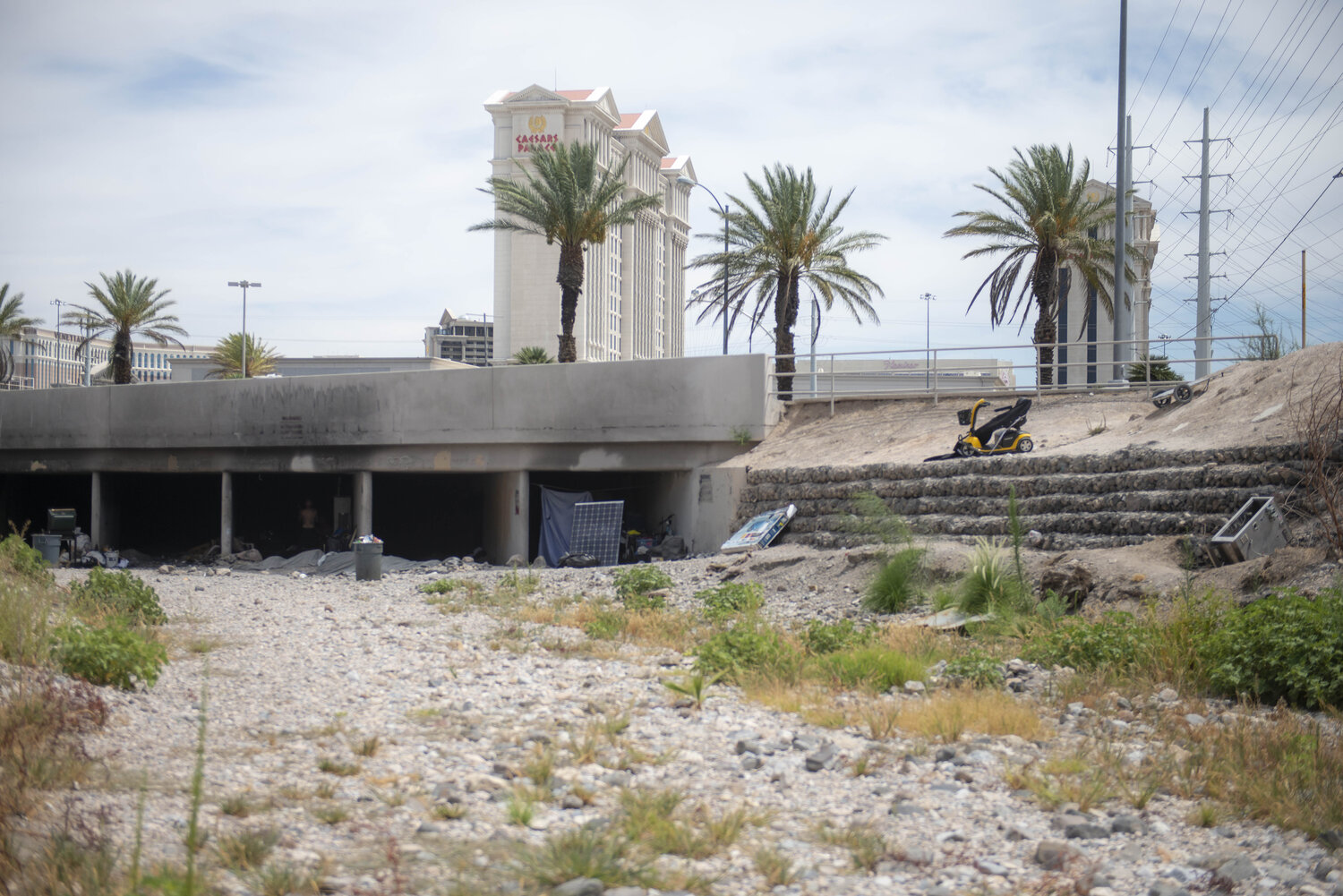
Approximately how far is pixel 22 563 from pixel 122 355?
34731 mm

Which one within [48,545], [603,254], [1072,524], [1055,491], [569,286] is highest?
[603,254]

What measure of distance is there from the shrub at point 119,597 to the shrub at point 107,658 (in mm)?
3009

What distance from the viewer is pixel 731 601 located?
13.6m

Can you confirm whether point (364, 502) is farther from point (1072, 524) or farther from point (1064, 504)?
point (1072, 524)

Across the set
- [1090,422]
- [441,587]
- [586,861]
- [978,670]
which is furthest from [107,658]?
[1090,422]

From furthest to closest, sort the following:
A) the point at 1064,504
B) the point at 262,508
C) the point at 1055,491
→ the point at 262,508 → the point at 1055,491 → the point at 1064,504

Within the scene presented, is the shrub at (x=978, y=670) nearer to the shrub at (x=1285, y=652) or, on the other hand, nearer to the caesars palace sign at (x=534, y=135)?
the shrub at (x=1285, y=652)

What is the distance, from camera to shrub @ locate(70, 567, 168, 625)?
11.9m

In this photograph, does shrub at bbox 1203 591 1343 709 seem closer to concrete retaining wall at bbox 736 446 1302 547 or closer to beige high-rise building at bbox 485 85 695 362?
concrete retaining wall at bbox 736 446 1302 547

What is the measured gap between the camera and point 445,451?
85.5 ft

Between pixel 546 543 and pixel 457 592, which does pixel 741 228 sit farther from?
pixel 457 592

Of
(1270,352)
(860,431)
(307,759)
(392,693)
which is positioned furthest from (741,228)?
(307,759)

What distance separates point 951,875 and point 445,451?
72.6 feet

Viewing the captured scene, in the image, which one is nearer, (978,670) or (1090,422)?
(978,670)
